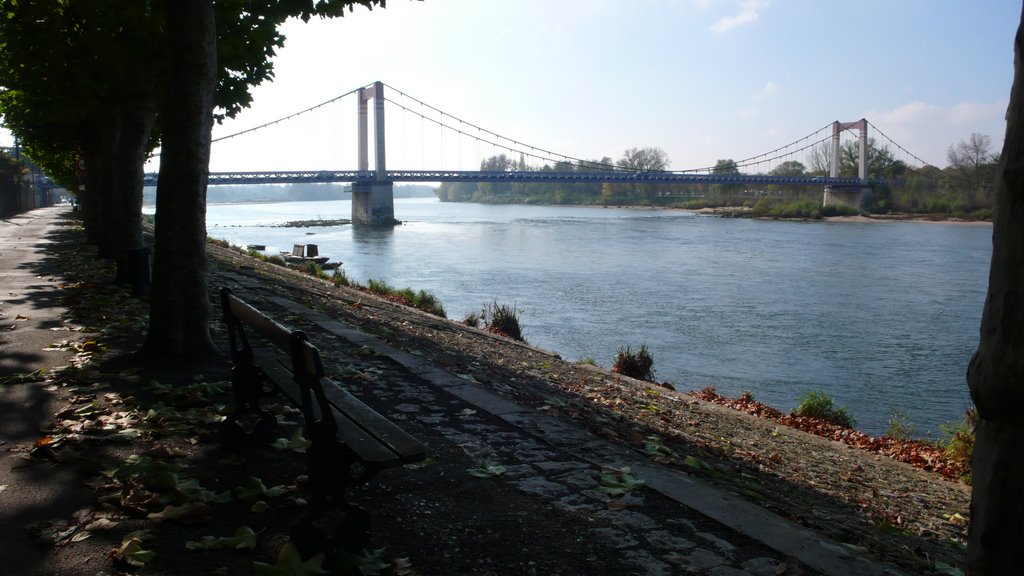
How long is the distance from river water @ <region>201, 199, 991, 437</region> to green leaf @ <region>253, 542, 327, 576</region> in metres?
9.65

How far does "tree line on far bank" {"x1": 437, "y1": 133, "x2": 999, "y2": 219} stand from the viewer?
6412cm

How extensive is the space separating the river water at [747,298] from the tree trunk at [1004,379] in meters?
9.40

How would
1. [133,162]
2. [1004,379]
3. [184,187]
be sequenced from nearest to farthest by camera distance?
[1004,379], [184,187], [133,162]

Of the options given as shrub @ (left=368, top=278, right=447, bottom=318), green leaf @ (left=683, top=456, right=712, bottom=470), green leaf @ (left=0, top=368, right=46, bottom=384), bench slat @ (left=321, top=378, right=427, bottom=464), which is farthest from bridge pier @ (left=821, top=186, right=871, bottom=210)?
bench slat @ (left=321, top=378, right=427, bottom=464)

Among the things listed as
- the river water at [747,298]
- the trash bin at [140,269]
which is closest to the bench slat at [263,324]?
the trash bin at [140,269]

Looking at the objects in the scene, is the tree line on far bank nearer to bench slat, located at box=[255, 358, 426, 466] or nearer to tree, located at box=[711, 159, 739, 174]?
tree, located at box=[711, 159, 739, 174]

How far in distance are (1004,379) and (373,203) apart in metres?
63.7

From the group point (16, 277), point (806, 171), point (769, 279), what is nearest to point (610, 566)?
point (16, 277)

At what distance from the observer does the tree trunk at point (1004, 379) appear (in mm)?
1929

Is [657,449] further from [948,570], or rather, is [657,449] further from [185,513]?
[185,513]

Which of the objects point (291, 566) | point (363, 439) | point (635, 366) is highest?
point (363, 439)

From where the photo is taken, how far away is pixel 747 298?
77.7 feet

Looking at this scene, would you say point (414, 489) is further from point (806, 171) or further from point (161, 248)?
point (806, 171)

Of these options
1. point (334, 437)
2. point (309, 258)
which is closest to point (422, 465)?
point (334, 437)
